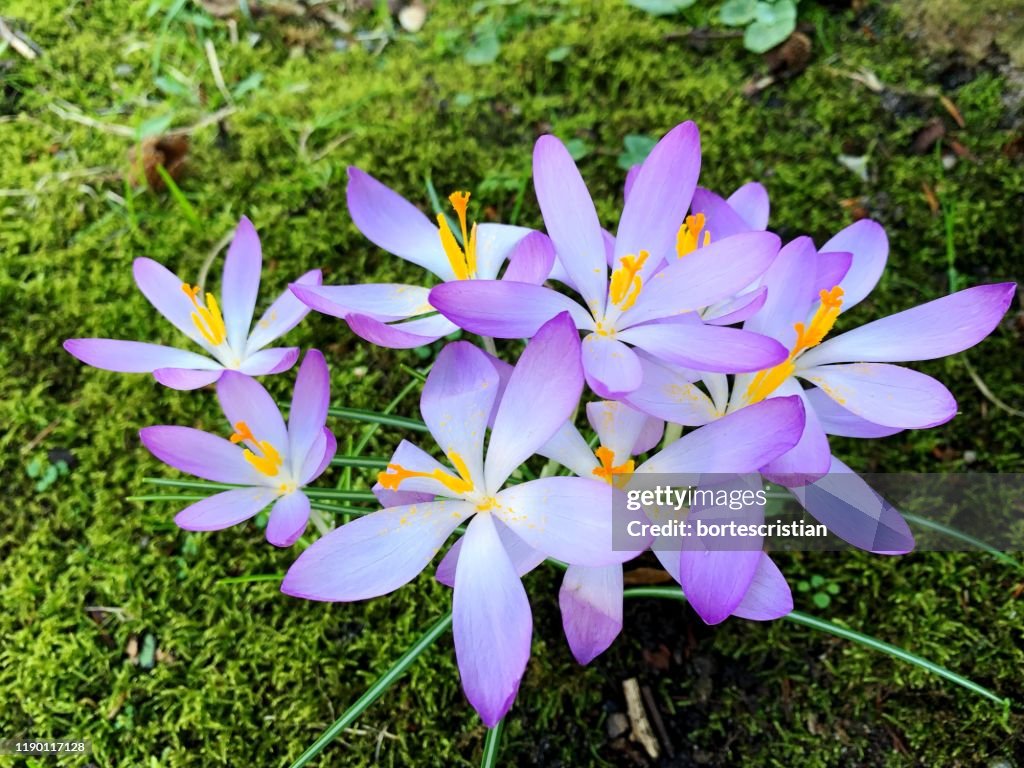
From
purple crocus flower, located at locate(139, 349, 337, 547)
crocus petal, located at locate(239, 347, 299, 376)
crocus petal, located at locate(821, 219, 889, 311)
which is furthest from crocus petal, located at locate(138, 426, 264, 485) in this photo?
crocus petal, located at locate(821, 219, 889, 311)

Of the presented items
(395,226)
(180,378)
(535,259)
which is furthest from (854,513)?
(180,378)

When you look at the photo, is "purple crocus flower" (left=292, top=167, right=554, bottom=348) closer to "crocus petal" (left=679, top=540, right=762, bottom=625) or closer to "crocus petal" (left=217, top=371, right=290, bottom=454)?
"crocus petal" (left=217, top=371, right=290, bottom=454)

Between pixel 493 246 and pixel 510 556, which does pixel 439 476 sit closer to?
pixel 510 556

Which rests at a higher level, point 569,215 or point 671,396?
point 569,215

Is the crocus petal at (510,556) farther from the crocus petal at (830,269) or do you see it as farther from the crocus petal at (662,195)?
the crocus petal at (830,269)

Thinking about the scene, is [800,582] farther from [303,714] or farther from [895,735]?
[303,714]

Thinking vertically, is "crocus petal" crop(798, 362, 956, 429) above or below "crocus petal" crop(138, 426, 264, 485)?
above
